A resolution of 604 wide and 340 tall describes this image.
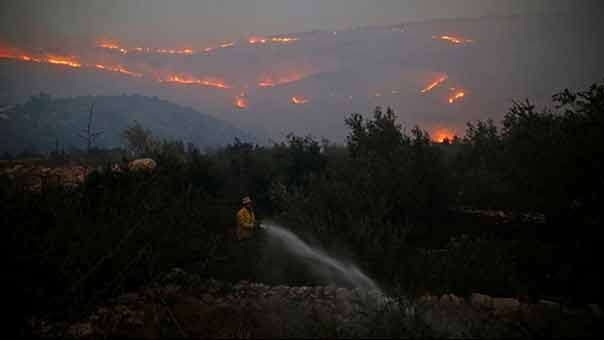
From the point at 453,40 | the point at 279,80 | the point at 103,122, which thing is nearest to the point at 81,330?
the point at 279,80

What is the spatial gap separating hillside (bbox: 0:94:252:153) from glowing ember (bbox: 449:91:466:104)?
40.7 metres

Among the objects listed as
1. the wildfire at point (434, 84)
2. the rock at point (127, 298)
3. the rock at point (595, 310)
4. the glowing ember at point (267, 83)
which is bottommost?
the rock at point (127, 298)

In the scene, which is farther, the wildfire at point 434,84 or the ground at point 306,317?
the wildfire at point 434,84

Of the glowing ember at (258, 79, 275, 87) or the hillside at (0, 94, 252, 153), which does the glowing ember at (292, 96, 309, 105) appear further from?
the hillside at (0, 94, 252, 153)

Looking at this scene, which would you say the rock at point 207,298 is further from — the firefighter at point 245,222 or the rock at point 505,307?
the rock at point 505,307

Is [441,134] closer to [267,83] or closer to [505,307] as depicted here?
[267,83]

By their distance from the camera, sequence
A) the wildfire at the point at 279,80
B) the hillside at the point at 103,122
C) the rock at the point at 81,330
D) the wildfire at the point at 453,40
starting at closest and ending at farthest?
the rock at the point at 81,330 < the wildfire at the point at 453,40 < the hillside at the point at 103,122 < the wildfire at the point at 279,80

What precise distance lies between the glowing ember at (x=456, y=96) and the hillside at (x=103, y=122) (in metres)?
40.7

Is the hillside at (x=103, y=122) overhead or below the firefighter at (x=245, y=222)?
overhead

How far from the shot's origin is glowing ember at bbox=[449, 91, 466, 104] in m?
38.2

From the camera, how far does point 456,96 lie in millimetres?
38688

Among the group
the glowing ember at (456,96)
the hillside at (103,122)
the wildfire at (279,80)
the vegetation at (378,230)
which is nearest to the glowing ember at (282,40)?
the wildfire at (279,80)

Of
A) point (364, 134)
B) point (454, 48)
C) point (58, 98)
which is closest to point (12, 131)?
point (58, 98)

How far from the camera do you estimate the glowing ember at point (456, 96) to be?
125 feet
